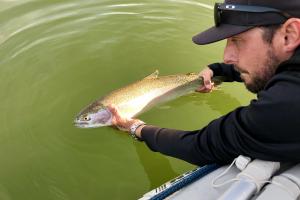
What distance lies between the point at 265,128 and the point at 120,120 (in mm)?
1684

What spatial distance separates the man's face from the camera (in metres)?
2.32

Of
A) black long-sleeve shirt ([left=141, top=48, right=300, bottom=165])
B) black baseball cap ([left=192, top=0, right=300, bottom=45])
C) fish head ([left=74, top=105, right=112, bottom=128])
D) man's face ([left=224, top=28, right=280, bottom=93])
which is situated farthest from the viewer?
fish head ([left=74, top=105, right=112, bottom=128])

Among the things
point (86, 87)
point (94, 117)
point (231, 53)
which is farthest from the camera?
point (86, 87)

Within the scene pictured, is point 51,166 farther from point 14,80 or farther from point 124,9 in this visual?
point 124,9

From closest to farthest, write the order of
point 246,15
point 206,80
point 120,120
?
point 246,15
point 120,120
point 206,80

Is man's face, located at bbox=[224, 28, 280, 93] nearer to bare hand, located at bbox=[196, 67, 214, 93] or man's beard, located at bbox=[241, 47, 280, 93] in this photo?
man's beard, located at bbox=[241, 47, 280, 93]

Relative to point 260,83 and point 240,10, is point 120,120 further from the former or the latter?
point 240,10

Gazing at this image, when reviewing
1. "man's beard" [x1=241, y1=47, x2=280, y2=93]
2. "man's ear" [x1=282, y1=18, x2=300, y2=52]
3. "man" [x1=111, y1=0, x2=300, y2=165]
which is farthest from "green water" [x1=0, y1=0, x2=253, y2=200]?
"man's ear" [x1=282, y1=18, x2=300, y2=52]

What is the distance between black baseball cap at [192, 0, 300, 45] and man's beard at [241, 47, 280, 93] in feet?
0.57

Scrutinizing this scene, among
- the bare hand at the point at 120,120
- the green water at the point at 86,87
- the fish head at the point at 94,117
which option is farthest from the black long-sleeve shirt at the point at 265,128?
the fish head at the point at 94,117

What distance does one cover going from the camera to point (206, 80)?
13.4 ft

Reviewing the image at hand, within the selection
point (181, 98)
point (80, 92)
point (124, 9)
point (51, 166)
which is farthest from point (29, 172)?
point (124, 9)

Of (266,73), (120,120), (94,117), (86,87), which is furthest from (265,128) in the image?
(86,87)

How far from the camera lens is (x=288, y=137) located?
2107 mm
